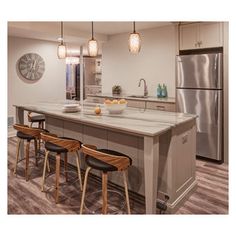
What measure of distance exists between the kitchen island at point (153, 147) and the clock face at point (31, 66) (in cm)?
319

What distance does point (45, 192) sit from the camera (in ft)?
9.52

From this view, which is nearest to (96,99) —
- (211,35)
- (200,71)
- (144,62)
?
(144,62)

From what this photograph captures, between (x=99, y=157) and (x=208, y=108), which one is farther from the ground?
(x=208, y=108)

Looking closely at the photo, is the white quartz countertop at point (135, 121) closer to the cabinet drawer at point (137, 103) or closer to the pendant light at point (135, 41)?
the pendant light at point (135, 41)

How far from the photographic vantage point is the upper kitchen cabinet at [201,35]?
3787mm

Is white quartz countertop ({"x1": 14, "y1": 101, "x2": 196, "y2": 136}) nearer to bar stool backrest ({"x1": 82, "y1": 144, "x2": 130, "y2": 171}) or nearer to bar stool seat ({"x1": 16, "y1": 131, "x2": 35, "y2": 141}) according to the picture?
bar stool backrest ({"x1": 82, "y1": 144, "x2": 130, "y2": 171})

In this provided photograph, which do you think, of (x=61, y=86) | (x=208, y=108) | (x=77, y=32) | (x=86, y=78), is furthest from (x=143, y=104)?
(x=86, y=78)

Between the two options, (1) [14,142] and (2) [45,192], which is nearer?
(2) [45,192]

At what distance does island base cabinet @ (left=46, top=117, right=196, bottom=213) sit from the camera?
7.82 ft

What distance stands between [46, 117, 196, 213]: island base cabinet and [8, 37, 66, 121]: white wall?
10.7 feet

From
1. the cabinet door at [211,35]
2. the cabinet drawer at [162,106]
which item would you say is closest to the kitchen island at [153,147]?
the cabinet drawer at [162,106]
